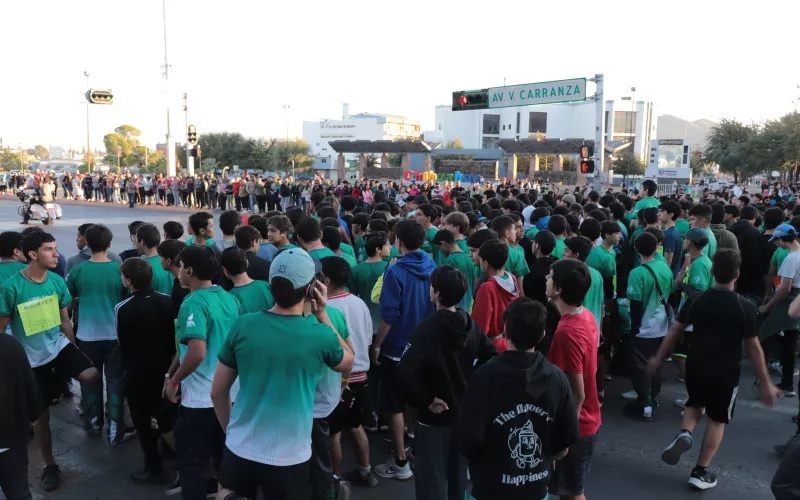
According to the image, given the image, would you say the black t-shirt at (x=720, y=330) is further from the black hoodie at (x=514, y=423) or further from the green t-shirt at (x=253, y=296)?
the green t-shirt at (x=253, y=296)

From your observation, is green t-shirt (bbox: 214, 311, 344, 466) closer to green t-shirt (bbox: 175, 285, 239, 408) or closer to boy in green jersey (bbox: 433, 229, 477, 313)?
green t-shirt (bbox: 175, 285, 239, 408)

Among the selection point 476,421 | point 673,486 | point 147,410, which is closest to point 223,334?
point 147,410

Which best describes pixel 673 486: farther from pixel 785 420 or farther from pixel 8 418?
pixel 8 418

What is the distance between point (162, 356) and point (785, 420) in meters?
5.94

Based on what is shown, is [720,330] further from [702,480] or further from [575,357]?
[575,357]

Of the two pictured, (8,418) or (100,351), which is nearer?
(8,418)

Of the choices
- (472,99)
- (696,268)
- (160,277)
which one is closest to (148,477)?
(160,277)

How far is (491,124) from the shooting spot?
121812 mm

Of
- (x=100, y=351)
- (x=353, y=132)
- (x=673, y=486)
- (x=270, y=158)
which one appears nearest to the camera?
(x=673, y=486)

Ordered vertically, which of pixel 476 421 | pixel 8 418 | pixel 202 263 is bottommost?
pixel 8 418

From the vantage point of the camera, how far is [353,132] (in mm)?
150375

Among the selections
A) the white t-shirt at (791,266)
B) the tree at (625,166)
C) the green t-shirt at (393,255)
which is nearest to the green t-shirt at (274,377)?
the green t-shirt at (393,255)

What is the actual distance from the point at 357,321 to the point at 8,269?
3034 mm

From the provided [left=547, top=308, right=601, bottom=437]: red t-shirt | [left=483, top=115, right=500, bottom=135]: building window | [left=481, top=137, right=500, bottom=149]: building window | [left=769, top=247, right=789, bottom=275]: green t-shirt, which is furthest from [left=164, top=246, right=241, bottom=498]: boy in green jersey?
[left=483, top=115, right=500, bottom=135]: building window
